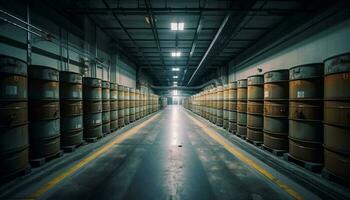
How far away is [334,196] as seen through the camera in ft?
9.50

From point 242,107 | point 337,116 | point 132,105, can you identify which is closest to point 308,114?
point 337,116

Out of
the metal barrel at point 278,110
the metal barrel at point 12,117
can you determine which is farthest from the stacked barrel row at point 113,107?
the metal barrel at point 278,110

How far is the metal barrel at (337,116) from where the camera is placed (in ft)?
10.4

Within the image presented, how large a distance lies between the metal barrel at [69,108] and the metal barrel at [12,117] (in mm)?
1648

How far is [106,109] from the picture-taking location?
814cm

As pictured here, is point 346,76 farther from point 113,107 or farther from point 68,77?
point 113,107

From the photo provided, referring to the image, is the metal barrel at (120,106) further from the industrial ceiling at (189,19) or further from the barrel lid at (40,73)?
the barrel lid at (40,73)

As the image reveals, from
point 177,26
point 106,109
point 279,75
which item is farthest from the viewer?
point 177,26

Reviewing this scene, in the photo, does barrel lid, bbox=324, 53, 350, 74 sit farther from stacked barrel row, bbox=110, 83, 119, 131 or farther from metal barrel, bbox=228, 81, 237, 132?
stacked barrel row, bbox=110, 83, 119, 131

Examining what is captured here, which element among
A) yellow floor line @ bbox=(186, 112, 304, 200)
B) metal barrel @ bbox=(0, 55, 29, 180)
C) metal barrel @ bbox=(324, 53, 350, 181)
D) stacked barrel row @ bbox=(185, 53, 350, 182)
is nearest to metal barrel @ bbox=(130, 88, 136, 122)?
yellow floor line @ bbox=(186, 112, 304, 200)

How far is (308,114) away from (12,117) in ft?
21.6

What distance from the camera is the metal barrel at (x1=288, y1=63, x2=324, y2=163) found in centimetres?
409

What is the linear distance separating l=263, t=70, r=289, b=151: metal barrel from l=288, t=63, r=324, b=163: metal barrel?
650 millimetres

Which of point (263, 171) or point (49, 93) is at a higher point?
point (49, 93)
